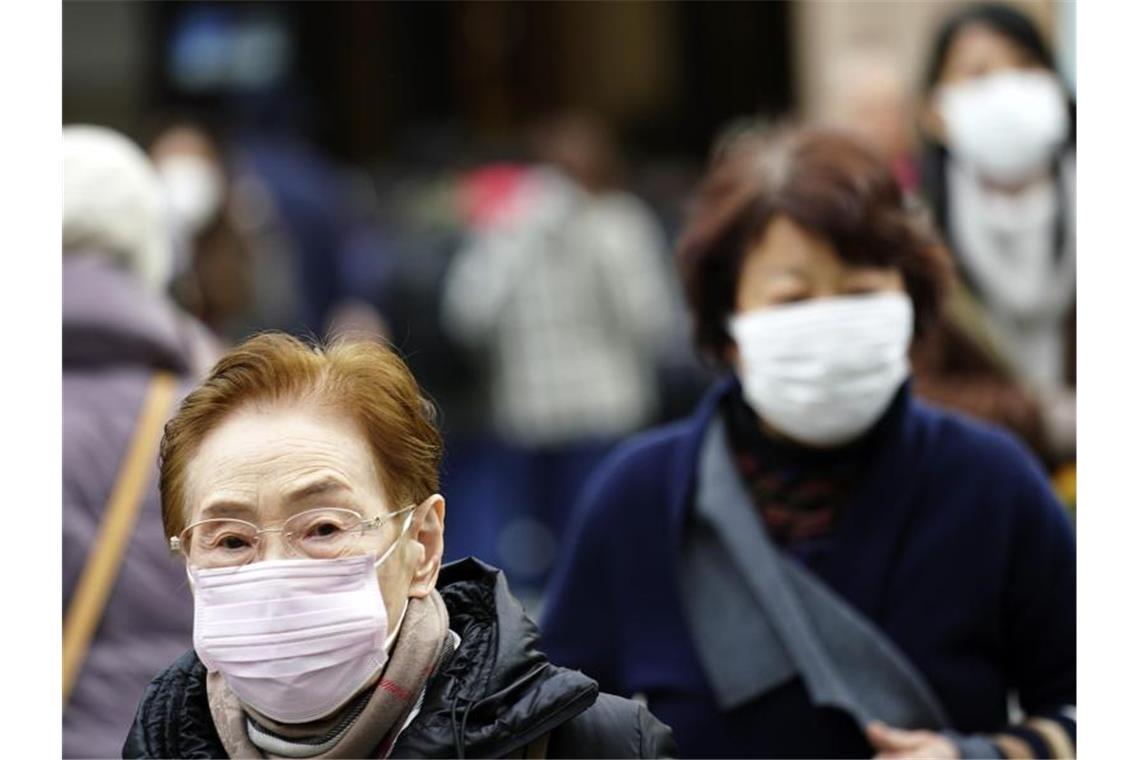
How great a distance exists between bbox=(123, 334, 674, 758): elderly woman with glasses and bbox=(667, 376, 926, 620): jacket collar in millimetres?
918

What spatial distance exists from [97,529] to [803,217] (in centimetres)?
142

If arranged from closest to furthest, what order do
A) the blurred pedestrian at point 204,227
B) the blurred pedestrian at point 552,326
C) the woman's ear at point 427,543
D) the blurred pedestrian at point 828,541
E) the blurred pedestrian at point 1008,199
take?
the woman's ear at point 427,543 → the blurred pedestrian at point 828,541 → the blurred pedestrian at point 1008,199 → the blurred pedestrian at point 204,227 → the blurred pedestrian at point 552,326

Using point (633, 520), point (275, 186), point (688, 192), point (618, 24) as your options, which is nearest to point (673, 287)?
point (275, 186)

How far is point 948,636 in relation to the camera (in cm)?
368

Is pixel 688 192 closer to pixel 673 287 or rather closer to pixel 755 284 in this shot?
pixel 673 287

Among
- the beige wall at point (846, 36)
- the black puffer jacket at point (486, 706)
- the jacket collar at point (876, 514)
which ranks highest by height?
the beige wall at point (846, 36)

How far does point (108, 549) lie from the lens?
412cm

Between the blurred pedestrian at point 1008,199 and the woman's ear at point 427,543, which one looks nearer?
the woman's ear at point 427,543

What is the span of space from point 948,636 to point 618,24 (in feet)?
40.4

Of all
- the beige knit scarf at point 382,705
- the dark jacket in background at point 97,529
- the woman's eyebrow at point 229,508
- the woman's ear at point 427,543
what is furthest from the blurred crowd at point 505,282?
the woman's eyebrow at point 229,508

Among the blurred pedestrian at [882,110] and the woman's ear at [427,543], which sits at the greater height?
the blurred pedestrian at [882,110]

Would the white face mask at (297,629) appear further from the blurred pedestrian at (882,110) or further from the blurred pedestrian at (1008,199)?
the blurred pedestrian at (882,110)

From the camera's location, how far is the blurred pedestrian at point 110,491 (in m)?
4.09

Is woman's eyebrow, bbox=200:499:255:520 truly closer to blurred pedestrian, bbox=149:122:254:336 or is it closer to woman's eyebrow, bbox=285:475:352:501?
woman's eyebrow, bbox=285:475:352:501
